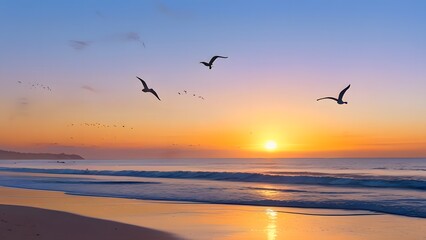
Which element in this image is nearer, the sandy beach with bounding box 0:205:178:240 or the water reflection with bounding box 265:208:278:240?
the sandy beach with bounding box 0:205:178:240

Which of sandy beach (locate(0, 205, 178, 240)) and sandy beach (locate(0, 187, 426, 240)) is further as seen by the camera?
sandy beach (locate(0, 187, 426, 240))

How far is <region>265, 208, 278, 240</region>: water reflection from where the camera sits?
12605 mm

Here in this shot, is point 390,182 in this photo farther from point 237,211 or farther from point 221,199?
point 237,211

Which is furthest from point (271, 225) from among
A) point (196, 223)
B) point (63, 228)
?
point (63, 228)

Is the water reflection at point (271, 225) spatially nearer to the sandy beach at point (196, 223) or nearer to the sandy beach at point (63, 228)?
the sandy beach at point (196, 223)

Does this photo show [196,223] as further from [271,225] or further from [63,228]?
[63,228]

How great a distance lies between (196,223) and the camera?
48.6 ft

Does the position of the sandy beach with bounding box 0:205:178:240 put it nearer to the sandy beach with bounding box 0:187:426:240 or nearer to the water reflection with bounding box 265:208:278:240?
the sandy beach with bounding box 0:187:426:240

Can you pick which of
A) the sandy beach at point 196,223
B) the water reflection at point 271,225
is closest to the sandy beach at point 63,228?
the sandy beach at point 196,223

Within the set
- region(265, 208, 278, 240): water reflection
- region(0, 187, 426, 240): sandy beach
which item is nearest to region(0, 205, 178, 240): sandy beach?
region(0, 187, 426, 240): sandy beach

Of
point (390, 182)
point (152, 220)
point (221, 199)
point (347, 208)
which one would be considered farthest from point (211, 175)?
point (152, 220)

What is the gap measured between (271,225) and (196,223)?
2.13 m

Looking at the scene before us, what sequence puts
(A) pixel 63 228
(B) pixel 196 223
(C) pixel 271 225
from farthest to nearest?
(B) pixel 196 223
(C) pixel 271 225
(A) pixel 63 228

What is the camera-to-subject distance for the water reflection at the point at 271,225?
12605 millimetres
